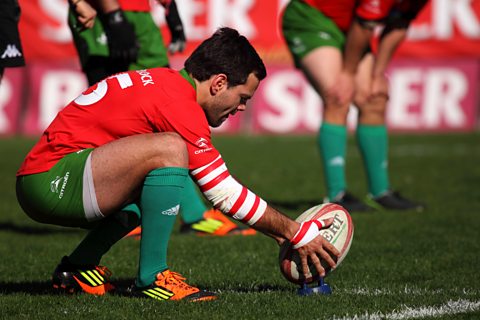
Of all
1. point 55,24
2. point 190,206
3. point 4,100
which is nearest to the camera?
point 190,206

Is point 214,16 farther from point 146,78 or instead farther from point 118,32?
point 146,78

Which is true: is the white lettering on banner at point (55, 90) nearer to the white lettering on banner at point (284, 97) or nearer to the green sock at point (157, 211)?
the white lettering on banner at point (284, 97)

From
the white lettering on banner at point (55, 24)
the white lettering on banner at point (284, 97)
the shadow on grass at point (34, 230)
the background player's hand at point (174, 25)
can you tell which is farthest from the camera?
the white lettering on banner at point (284, 97)

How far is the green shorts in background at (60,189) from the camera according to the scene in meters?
3.99

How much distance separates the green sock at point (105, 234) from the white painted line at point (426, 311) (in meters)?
1.10

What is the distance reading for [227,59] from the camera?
4.07 metres

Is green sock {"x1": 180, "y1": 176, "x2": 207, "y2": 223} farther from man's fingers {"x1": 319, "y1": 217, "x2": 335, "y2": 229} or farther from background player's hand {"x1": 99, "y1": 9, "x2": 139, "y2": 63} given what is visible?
man's fingers {"x1": 319, "y1": 217, "x2": 335, "y2": 229}

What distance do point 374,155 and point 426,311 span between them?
A: 152 inches

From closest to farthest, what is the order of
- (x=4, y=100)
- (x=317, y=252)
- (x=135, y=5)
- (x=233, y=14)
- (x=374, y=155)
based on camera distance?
(x=317, y=252) → (x=135, y=5) → (x=374, y=155) → (x=4, y=100) → (x=233, y=14)

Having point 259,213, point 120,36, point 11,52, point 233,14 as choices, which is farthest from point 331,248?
point 233,14

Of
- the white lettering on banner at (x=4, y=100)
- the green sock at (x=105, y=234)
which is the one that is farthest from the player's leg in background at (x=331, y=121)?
the white lettering on banner at (x=4, y=100)

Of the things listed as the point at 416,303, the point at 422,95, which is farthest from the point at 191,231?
the point at 422,95

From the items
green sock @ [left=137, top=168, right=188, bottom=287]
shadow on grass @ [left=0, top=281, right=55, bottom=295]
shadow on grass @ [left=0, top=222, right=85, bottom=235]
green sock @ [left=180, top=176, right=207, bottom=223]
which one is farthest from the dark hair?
shadow on grass @ [left=0, top=222, right=85, bottom=235]

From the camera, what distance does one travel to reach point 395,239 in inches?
234
